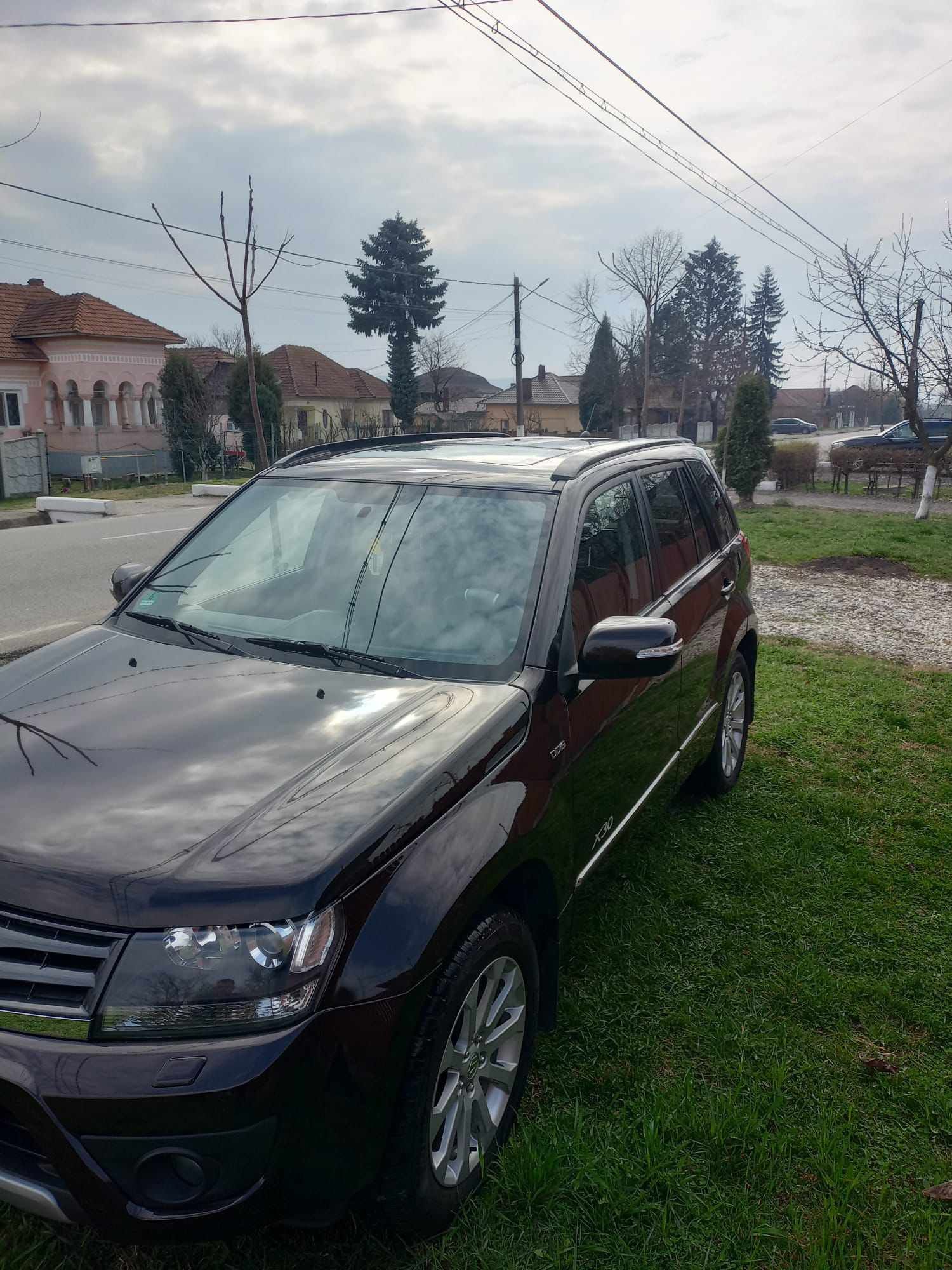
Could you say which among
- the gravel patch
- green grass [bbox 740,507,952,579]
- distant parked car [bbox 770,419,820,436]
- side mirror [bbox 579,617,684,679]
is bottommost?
the gravel patch

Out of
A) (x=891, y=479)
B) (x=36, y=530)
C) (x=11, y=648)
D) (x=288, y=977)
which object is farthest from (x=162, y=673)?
(x=891, y=479)

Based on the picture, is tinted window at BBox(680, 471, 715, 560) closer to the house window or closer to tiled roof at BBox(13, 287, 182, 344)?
tiled roof at BBox(13, 287, 182, 344)

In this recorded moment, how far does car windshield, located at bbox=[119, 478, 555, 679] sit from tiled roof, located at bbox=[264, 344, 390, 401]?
183 feet

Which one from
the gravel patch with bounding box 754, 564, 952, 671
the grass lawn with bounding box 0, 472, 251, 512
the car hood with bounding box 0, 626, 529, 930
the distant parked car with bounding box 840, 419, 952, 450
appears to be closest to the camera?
the car hood with bounding box 0, 626, 529, 930

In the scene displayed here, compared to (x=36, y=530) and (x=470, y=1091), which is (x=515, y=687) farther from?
(x=36, y=530)

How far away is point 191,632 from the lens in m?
3.09

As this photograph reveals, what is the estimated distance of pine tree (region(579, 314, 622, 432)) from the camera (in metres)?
62.3

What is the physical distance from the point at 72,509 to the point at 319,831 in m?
19.4

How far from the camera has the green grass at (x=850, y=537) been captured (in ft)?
45.0

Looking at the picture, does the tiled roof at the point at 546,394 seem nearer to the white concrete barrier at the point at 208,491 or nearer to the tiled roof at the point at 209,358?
the tiled roof at the point at 209,358

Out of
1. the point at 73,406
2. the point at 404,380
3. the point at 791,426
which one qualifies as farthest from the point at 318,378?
the point at 791,426

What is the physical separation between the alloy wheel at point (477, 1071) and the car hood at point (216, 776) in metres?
0.52

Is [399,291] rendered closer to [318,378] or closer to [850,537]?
Result: [318,378]

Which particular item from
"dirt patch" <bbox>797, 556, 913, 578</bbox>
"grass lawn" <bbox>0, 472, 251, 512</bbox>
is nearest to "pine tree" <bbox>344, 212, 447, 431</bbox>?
"grass lawn" <bbox>0, 472, 251, 512</bbox>
